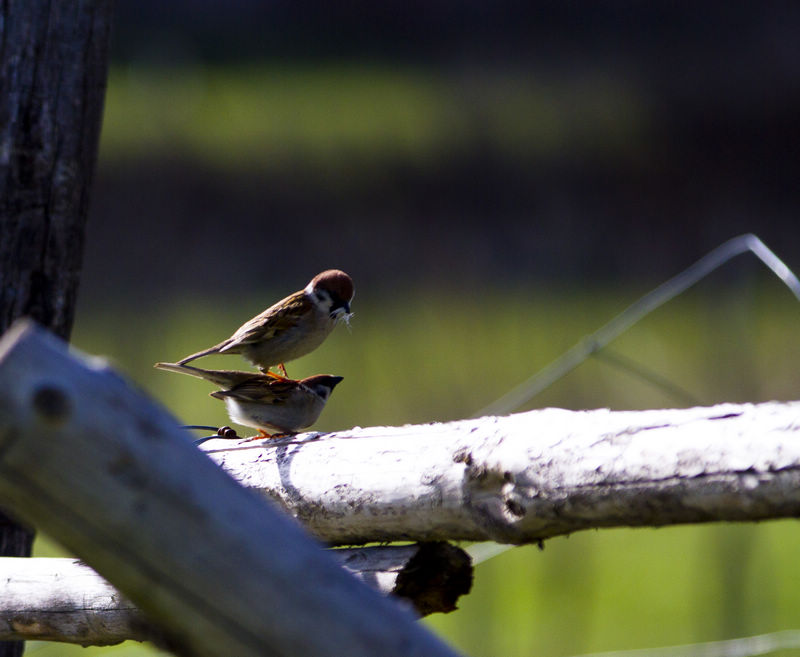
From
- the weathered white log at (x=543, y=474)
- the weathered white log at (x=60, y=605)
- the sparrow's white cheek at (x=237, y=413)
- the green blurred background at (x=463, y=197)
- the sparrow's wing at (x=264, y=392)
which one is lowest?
the weathered white log at (x=60, y=605)

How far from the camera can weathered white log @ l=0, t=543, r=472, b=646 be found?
6.57 feet

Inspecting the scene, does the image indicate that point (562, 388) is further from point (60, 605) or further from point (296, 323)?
point (60, 605)

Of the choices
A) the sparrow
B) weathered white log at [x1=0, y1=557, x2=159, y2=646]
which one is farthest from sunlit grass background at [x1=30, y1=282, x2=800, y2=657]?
weathered white log at [x1=0, y1=557, x2=159, y2=646]

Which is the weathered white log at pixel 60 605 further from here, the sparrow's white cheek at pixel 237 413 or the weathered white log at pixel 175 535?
the weathered white log at pixel 175 535

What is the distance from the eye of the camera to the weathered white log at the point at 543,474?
1.50m

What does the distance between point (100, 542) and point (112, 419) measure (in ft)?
0.49

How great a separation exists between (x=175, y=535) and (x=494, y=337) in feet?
30.6

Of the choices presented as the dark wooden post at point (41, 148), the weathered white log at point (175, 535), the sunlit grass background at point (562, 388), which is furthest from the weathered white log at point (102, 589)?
the sunlit grass background at point (562, 388)

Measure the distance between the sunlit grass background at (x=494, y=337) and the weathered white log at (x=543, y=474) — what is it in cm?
371

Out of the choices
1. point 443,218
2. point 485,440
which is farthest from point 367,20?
point 485,440

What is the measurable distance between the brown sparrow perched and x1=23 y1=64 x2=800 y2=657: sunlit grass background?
2.65 m

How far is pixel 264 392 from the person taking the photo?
10.3 feet

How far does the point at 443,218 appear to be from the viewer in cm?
1249

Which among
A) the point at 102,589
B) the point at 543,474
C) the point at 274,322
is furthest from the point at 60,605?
the point at 274,322
